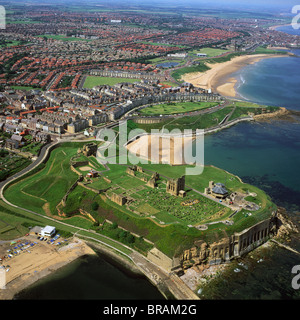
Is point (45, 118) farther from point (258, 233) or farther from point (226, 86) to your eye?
point (226, 86)

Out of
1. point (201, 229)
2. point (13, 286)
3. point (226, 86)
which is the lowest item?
point (13, 286)

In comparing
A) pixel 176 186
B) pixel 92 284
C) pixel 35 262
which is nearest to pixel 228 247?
pixel 176 186

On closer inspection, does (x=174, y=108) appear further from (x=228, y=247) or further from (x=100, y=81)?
(x=228, y=247)

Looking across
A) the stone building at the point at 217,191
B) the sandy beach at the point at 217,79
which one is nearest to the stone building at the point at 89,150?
the stone building at the point at 217,191

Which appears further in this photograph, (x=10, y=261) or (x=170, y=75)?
(x=170, y=75)

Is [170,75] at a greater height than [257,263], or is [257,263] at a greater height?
[170,75]

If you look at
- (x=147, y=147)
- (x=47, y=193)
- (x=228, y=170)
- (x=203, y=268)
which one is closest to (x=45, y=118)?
(x=147, y=147)

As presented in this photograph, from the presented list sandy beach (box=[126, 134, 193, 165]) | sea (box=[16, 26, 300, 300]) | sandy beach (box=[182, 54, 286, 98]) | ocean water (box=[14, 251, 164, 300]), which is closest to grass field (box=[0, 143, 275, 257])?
ocean water (box=[14, 251, 164, 300])

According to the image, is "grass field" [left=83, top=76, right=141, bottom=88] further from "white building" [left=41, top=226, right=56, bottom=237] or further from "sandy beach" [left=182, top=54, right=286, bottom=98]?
"white building" [left=41, top=226, right=56, bottom=237]
